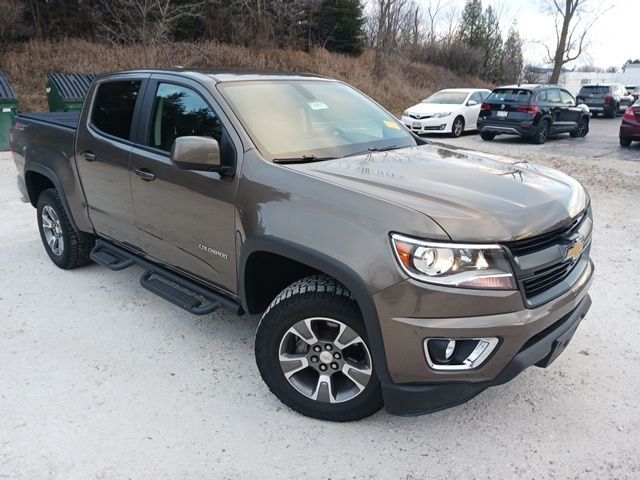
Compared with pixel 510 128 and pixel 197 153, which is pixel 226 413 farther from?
pixel 510 128

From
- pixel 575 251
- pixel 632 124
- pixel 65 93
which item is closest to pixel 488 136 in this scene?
pixel 632 124

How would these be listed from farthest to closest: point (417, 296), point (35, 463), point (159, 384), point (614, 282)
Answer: point (614, 282) → point (159, 384) → point (35, 463) → point (417, 296)

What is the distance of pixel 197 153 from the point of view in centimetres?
278

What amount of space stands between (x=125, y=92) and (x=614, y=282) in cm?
446

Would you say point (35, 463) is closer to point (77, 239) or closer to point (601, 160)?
point (77, 239)

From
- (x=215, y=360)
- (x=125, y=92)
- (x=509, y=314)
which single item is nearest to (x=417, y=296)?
(x=509, y=314)

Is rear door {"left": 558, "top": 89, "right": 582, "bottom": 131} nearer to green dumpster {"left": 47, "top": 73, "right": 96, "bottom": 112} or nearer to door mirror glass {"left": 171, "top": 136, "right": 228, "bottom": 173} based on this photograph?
Answer: green dumpster {"left": 47, "top": 73, "right": 96, "bottom": 112}

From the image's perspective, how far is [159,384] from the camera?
3092 mm

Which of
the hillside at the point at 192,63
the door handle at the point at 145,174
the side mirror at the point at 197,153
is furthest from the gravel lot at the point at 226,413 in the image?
the hillside at the point at 192,63

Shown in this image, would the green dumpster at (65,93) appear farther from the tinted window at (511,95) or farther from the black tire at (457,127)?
the tinted window at (511,95)

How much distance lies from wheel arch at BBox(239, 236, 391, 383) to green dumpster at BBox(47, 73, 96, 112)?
11.0 meters

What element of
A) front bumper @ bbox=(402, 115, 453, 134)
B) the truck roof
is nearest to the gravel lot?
the truck roof

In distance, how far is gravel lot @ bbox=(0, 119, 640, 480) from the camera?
2475 millimetres

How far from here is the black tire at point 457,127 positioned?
15892 mm
